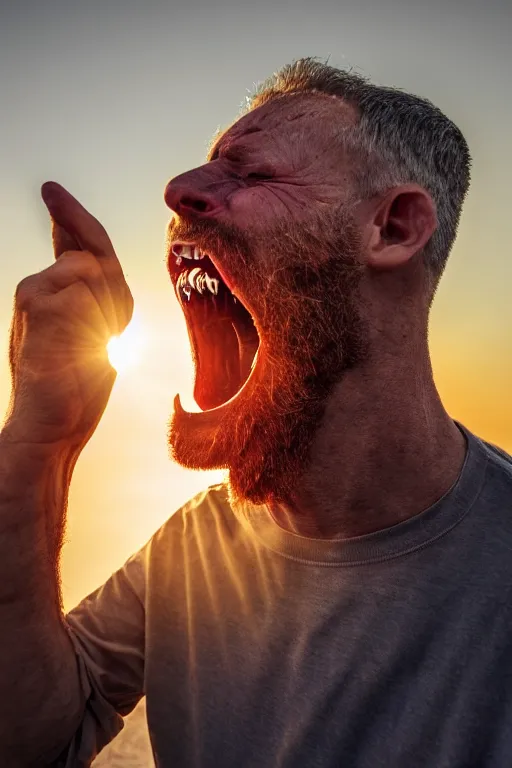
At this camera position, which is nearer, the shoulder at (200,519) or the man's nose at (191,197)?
the man's nose at (191,197)

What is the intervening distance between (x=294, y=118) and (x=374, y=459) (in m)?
1.38

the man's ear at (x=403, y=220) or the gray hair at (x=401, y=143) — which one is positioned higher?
the gray hair at (x=401, y=143)

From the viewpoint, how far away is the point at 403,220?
2.11m

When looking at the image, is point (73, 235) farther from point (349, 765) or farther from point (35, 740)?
point (349, 765)

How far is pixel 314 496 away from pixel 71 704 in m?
1.07

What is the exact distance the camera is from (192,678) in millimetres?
1972

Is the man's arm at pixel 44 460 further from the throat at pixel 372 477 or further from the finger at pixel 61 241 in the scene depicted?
the throat at pixel 372 477

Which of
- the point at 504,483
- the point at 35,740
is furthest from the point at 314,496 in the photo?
the point at 35,740

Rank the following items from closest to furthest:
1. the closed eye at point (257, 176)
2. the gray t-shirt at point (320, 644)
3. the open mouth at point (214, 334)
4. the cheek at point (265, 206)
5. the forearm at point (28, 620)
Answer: the gray t-shirt at point (320, 644) → the forearm at point (28, 620) → the cheek at point (265, 206) → the closed eye at point (257, 176) → the open mouth at point (214, 334)

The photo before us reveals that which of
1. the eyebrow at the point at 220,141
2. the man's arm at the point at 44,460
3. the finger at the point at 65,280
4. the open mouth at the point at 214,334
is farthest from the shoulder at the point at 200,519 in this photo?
the eyebrow at the point at 220,141

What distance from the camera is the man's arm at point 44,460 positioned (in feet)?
5.83

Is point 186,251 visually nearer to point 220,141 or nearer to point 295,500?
point 220,141

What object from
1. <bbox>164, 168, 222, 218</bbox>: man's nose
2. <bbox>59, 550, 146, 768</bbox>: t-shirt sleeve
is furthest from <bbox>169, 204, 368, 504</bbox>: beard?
<bbox>59, 550, 146, 768</bbox>: t-shirt sleeve

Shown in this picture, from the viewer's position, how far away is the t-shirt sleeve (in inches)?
→ 77.0
